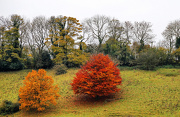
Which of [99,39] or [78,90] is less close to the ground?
[99,39]

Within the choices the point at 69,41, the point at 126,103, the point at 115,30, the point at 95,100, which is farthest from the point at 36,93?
the point at 115,30

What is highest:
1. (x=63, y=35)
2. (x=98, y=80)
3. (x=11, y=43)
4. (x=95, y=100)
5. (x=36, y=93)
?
(x=63, y=35)

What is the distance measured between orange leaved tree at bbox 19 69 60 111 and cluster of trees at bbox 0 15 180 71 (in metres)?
19.6

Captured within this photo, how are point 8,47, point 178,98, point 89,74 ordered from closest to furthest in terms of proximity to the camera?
1. point 178,98
2. point 89,74
3. point 8,47

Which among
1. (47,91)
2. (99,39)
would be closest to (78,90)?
(47,91)

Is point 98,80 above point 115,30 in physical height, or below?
below

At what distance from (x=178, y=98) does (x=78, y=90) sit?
10.7 meters

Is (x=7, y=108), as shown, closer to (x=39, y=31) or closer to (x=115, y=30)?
(x=39, y=31)

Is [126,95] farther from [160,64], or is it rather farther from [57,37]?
[57,37]

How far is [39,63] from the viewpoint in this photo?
34938 mm

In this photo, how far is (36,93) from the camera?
47.6 feet

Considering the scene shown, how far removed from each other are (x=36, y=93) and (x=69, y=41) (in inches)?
910

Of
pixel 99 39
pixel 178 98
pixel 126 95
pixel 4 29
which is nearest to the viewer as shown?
pixel 178 98

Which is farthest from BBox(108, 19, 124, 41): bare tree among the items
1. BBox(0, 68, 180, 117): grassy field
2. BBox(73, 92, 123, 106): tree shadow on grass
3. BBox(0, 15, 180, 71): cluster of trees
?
BBox(73, 92, 123, 106): tree shadow on grass
